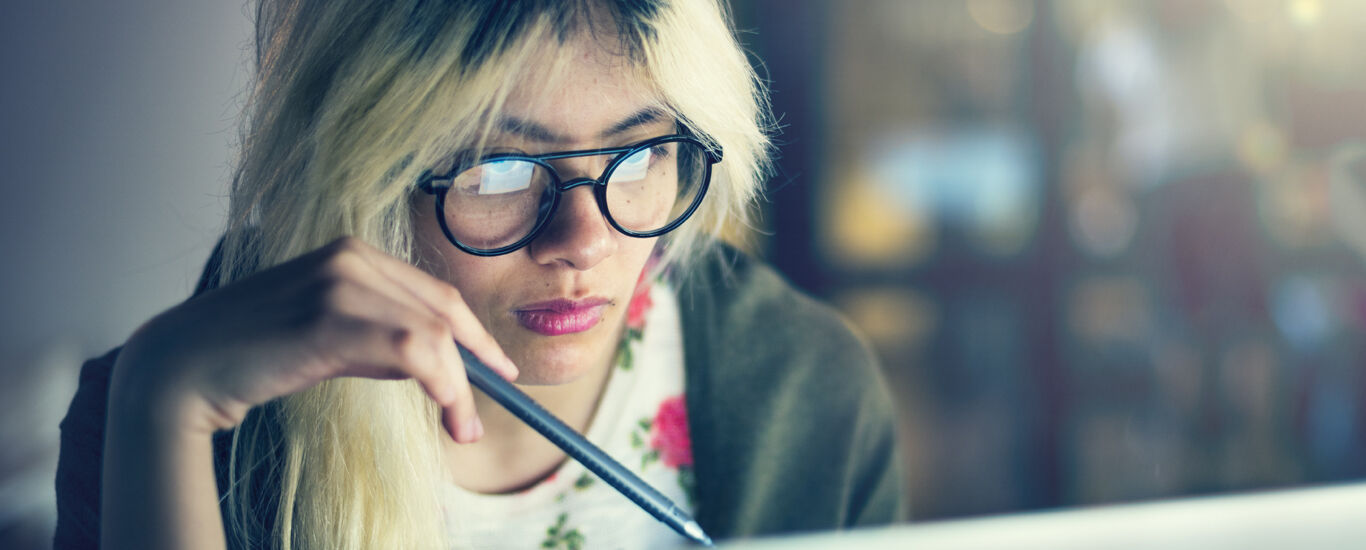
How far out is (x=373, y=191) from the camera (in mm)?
649

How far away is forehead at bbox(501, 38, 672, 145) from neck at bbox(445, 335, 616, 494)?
12.9 inches

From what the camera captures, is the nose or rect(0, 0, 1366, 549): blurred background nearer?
the nose

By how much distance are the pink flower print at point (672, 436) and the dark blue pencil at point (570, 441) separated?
0.28 m

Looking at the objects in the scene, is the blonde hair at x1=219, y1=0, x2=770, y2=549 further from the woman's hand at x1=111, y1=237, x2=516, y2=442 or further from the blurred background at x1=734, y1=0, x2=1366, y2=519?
the blurred background at x1=734, y1=0, x2=1366, y2=519

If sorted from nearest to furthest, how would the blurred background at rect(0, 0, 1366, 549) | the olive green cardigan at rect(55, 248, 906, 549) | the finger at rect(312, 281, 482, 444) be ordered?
the finger at rect(312, 281, 482, 444), the olive green cardigan at rect(55, 248, 906, 549), the blurred background at rect(0, 0, 1366, 549)

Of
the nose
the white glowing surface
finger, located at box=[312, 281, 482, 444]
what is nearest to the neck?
the nose

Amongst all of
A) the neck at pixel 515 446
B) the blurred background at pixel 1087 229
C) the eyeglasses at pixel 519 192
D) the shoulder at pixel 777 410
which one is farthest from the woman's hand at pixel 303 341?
the blurred background at pixel 1087 229

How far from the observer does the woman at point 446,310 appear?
20.6 inches

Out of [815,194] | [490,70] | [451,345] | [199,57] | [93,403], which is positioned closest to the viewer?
[451,345]

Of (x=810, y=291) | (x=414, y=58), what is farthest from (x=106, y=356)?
(x=810, y=291)

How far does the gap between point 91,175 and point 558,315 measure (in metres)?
0.55

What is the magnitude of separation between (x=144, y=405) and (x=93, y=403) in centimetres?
27

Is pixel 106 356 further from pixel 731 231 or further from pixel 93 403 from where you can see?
pixel 731 231

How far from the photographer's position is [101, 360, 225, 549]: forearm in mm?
537
